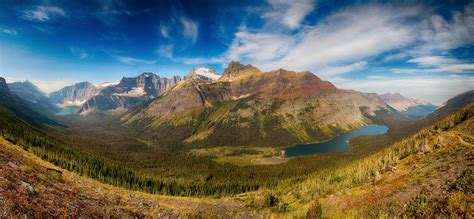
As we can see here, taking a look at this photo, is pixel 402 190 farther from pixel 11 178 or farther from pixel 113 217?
pixel 11 178

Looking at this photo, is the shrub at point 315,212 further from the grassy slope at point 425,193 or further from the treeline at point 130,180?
the treeline at point 130,180

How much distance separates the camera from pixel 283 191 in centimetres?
14600

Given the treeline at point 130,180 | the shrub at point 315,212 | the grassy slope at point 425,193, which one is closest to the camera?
the grassy slope at point 425,193

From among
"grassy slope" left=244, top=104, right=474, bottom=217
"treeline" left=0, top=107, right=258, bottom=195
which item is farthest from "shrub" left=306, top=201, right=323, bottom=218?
"treeline" left=0, top=107, right=258, bottom=195

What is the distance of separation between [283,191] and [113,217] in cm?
13156

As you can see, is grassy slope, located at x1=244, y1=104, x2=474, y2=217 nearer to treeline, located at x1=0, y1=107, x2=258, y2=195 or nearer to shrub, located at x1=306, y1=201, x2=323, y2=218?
shrub, located at x1=306, y1=201, x2=323, y2=218

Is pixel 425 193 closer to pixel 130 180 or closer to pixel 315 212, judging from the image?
pixel 315 212

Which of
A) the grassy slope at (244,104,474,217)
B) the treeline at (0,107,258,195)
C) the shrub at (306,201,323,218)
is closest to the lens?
the grassy slope at (244,104,474,217)

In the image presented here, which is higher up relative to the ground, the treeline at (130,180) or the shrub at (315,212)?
the shrub at (315,212)

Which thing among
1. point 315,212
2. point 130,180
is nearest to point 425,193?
point 315,212

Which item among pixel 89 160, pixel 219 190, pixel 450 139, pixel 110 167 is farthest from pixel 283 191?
pixel 89 160

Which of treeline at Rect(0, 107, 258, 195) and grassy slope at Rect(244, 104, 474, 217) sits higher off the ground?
grassy slope at Rect(244, 104, 474, 217)

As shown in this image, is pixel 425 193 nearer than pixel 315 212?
No

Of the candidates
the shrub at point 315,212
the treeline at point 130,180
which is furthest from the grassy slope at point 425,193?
the treeline at point 130,180
